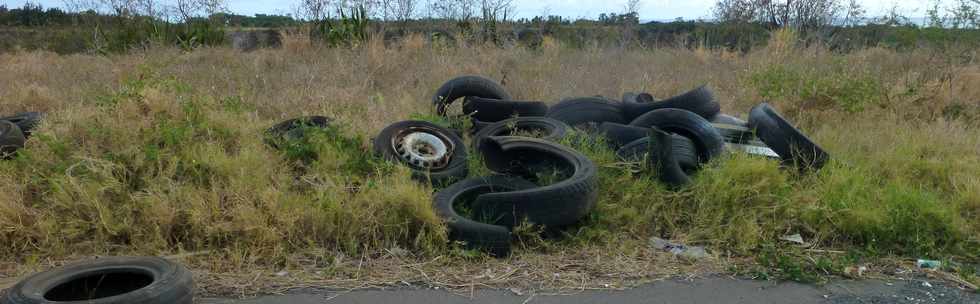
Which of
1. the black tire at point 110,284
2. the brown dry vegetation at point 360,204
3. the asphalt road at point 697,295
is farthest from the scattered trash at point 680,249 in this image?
the black tire at point 110,284

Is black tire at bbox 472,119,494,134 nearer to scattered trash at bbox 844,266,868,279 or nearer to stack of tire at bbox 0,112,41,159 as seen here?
scattered trash at bbox 844,266,868,279

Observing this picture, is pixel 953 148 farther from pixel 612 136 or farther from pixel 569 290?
pixel 569 290

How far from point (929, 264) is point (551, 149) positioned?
274 cm

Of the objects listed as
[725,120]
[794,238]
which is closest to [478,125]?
[725,120]

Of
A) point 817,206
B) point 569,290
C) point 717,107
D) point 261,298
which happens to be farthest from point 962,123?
point 261,298

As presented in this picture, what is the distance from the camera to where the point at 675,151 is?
19.3 feet

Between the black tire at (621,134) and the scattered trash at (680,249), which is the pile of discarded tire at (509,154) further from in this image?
the scattered trash at (680,249)

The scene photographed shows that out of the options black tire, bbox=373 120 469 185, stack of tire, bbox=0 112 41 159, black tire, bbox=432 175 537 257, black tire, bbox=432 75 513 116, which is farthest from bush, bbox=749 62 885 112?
stack of tire, bbox=0 112 41 159

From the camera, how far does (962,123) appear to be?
820 centimetres

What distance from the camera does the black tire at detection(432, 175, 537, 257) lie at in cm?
475

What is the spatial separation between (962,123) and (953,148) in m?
1.63

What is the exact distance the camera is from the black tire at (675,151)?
5887 millimetres

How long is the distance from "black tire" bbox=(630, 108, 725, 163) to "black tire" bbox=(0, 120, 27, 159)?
218 inches

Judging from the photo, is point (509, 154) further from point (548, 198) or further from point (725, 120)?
point (725, 120)
